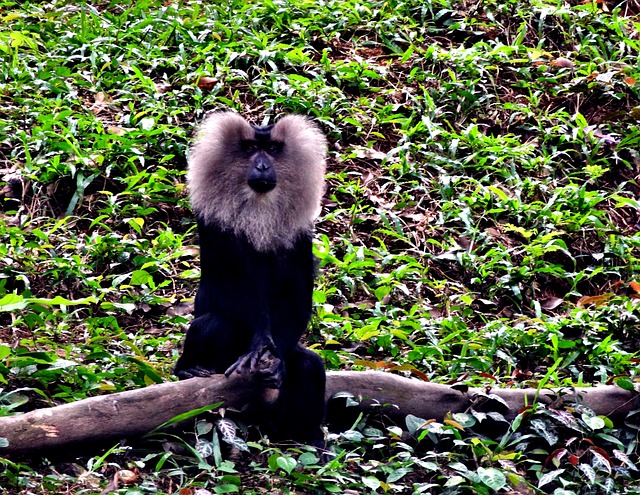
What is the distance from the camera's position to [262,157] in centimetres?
444

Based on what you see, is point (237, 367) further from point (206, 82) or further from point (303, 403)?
point (206, 82)

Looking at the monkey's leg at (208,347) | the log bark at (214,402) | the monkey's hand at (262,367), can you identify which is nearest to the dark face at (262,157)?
the monkey's leg at (208,347)

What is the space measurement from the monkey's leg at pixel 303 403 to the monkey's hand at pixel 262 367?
0.10m

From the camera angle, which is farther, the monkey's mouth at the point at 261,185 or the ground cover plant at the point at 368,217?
the monkey's mouth at the point at 261,185

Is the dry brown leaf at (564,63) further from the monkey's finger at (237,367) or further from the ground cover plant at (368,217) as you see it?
the monkey's finger at (237,367)

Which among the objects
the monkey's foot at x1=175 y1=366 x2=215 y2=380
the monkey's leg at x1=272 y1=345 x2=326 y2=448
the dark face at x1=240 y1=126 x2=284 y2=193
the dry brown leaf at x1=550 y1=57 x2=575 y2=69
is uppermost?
the dry brown leaf at x1=550 y1=57 x2=575 y2=69

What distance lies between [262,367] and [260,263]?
49 cm

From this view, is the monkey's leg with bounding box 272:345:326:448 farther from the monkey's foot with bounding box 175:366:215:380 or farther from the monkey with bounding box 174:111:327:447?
the monkey's foot with bounding box 175:366:215:380


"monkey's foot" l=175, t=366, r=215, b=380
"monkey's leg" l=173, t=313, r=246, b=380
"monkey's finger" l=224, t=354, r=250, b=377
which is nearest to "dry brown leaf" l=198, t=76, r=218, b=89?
"monkey's leg" l=173, t=313, r=246, b=380

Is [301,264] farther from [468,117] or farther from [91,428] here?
[468,117]

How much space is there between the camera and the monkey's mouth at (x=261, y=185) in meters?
4.37

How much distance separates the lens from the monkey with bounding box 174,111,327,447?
166 inches

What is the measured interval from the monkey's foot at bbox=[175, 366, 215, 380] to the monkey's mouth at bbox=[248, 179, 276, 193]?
32.8 inches

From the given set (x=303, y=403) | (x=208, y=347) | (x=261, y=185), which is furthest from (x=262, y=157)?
(x=303, y=403)
